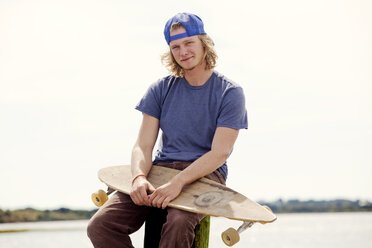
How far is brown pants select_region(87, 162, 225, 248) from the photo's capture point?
11.1ft

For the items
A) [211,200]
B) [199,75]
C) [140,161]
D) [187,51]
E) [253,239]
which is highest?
[187,51]

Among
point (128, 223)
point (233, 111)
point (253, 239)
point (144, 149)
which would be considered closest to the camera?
point (128, 223)

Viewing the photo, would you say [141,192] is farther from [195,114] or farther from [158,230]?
[195,114]

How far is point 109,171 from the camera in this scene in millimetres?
4320

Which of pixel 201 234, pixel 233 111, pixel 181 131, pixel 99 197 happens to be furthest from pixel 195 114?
pixel 99 197

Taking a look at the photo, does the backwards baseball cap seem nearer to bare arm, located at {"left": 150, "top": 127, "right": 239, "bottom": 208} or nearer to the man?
the man

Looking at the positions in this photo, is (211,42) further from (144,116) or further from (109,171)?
(109,171)

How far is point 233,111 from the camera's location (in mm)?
3816

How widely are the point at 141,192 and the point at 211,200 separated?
0.52 metres

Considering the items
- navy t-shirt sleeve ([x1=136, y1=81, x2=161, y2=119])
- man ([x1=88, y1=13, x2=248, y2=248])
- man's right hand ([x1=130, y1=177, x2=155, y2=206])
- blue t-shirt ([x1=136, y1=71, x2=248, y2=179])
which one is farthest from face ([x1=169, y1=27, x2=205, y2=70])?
man's right hand ([x1=130, y1=177, x2=155, y2=206])

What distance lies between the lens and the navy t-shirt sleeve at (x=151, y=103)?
413cm

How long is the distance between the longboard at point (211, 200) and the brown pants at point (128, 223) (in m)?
0.07

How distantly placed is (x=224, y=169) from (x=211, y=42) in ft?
3.54

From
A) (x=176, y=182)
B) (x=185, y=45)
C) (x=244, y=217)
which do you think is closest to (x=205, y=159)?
(x=176, y=182)
